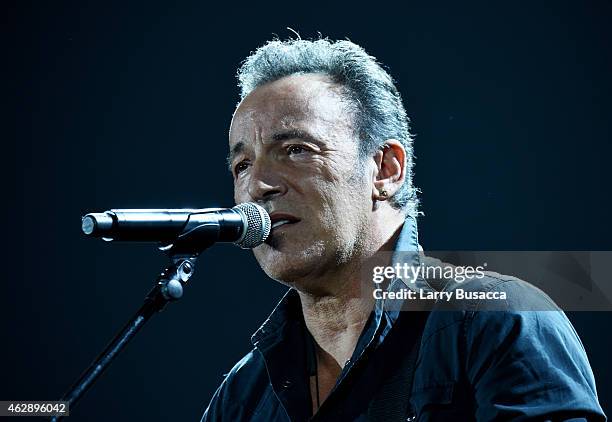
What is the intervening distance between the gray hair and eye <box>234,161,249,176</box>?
0.32m

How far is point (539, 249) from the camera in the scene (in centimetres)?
346

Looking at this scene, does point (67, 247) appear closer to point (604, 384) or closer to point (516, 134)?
point (516, 134)

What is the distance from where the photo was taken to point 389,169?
2748 mm

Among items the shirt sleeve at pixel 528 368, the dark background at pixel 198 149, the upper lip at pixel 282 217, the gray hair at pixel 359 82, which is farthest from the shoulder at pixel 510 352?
the dark background at pixel 198 149

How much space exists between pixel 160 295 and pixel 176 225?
0.59 ft

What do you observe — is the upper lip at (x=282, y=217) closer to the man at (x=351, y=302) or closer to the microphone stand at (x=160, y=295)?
the man at (x=351, y=302)

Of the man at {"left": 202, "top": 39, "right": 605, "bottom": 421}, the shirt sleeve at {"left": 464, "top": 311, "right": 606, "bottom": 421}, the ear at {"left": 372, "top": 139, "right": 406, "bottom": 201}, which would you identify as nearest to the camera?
the shirt sleeve at {"left": 464, "top": 311, "right": 606, "bottom": 421}

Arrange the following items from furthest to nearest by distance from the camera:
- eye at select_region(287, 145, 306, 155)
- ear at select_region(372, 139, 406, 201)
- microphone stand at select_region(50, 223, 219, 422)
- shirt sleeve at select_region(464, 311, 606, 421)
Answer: ear at select_region(372, 139, 406, 201) → eye at select_region(287, 145, 306, 155) → shirt sleeve at select_region(464, 311, 606, 421) → microphone stand at select_region(50, 223, 219, 422)

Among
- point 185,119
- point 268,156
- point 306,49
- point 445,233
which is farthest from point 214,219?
point 185,119

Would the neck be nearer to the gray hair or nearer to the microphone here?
the gray hair

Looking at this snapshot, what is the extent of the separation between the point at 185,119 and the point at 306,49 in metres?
1.30

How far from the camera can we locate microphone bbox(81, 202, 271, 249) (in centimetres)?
177

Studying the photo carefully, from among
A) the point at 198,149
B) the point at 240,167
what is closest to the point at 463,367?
the point at 240,167

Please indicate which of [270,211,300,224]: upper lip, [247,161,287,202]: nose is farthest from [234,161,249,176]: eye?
[270,211,300,224]: upper lip
